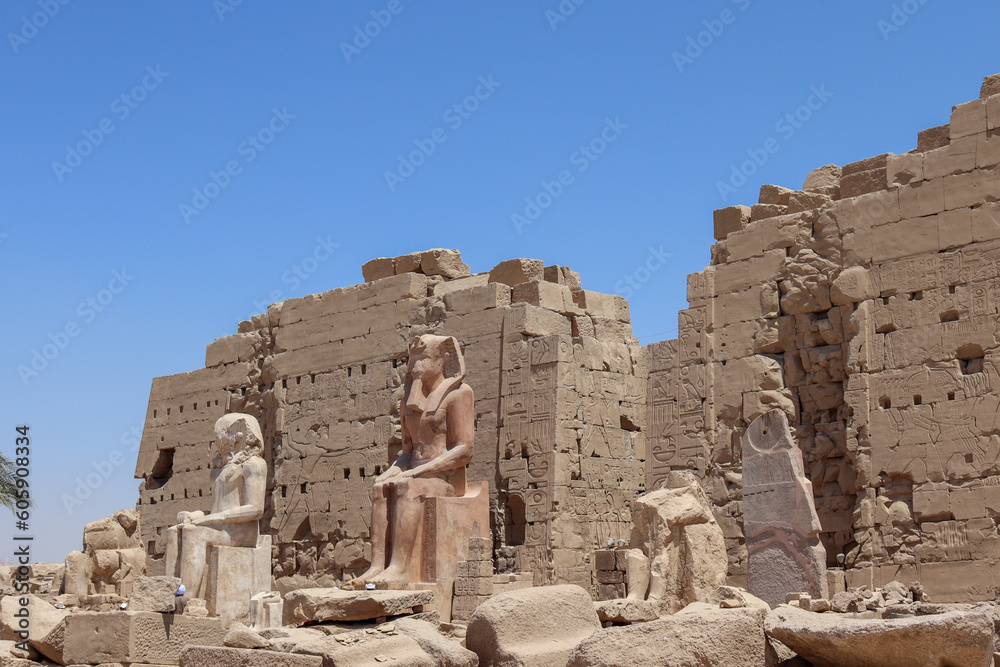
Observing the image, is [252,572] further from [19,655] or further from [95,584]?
[95,584]

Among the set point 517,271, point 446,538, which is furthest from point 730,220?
point 446,538

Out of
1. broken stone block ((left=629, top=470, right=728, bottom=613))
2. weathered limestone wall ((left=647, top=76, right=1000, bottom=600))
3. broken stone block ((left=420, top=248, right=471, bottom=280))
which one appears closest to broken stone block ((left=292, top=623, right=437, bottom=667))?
broken stone block ((left=629, top=470, right=728, bottom=613))

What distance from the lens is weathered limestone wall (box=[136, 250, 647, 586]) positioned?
14.7 meters

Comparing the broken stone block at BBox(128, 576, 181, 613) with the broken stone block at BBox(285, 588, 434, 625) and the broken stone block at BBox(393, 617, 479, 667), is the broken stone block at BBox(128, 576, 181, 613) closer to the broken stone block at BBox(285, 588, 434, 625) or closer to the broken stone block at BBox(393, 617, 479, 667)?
the broken stone block at BBox(285, 588, 434, 625)

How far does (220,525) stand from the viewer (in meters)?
10.2

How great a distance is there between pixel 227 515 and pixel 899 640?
21.3 ft

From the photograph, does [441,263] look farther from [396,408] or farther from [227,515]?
[227,515]

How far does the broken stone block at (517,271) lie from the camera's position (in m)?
16.0

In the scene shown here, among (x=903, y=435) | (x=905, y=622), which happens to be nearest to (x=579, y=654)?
(x=905, y=622)

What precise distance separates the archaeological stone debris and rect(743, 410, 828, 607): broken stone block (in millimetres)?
20

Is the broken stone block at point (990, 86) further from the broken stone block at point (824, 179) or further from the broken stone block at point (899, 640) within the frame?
the broken stone block at point (899, 640)

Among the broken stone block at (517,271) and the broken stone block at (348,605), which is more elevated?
the broken stone block at (517,271)

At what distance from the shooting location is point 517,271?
52.7ft

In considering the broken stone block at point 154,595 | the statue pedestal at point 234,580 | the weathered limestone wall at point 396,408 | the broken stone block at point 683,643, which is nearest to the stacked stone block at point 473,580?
the statue pedestal at point 234,580
